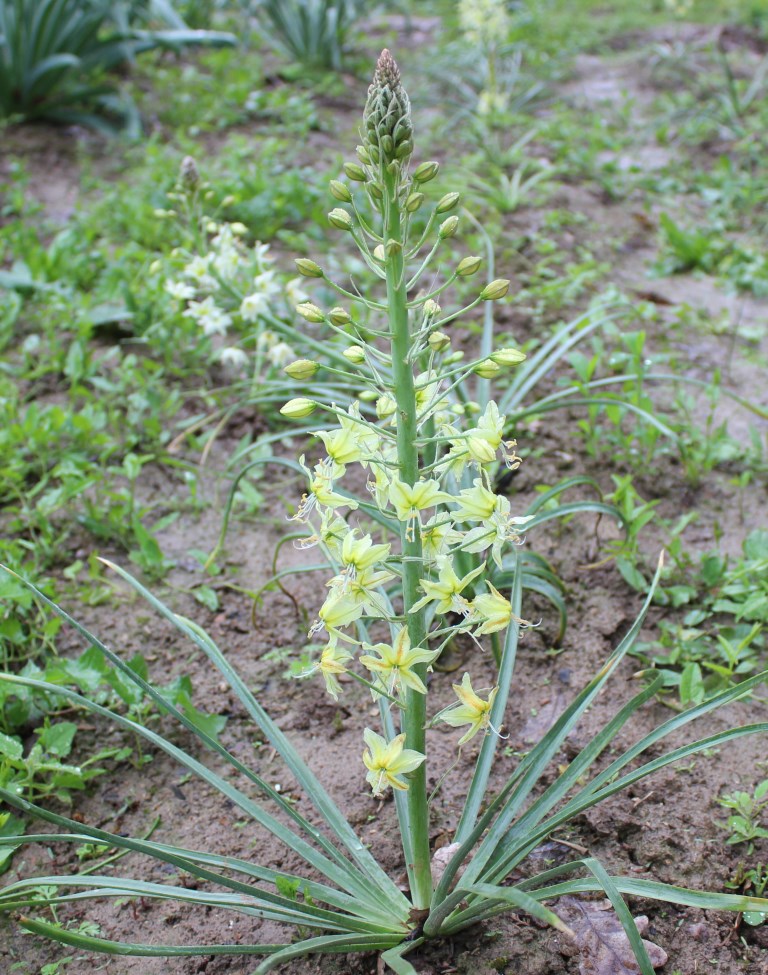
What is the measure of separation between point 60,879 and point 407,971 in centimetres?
64

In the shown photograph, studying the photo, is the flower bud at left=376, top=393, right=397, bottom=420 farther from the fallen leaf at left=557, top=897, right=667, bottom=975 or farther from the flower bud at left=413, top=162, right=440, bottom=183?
the fallen leaf at left=557, top=897, right=667, bottom=975

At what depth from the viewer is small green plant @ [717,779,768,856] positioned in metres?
2.11

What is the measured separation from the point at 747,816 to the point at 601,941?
0.52 metres

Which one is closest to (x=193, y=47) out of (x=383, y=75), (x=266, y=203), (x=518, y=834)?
(x=266, y=203)

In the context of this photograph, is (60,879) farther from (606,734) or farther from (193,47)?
(193,47)

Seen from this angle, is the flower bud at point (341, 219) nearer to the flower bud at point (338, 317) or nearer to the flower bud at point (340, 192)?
the flower bud at point (340, 192)

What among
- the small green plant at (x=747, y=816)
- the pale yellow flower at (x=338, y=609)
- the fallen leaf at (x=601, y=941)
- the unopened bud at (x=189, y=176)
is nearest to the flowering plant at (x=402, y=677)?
the pale yellow flower at (x=338, y=609)

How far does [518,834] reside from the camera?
1.89 meters

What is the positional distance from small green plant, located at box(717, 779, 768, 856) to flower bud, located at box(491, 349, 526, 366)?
129 cm

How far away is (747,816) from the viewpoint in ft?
7.07

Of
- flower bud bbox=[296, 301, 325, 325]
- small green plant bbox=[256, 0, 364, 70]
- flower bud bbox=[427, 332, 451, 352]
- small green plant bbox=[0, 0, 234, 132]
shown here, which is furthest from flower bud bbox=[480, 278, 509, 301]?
small green plant bbox=[256, 0, 364, 70]

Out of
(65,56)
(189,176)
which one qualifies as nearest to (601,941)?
(189,176)

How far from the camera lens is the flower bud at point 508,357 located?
1612 millimetres

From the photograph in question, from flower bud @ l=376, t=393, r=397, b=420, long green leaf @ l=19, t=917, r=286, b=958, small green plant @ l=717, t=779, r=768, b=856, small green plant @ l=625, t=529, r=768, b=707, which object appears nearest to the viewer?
long green leaf @ l=19, t=917, r=286, b=958
